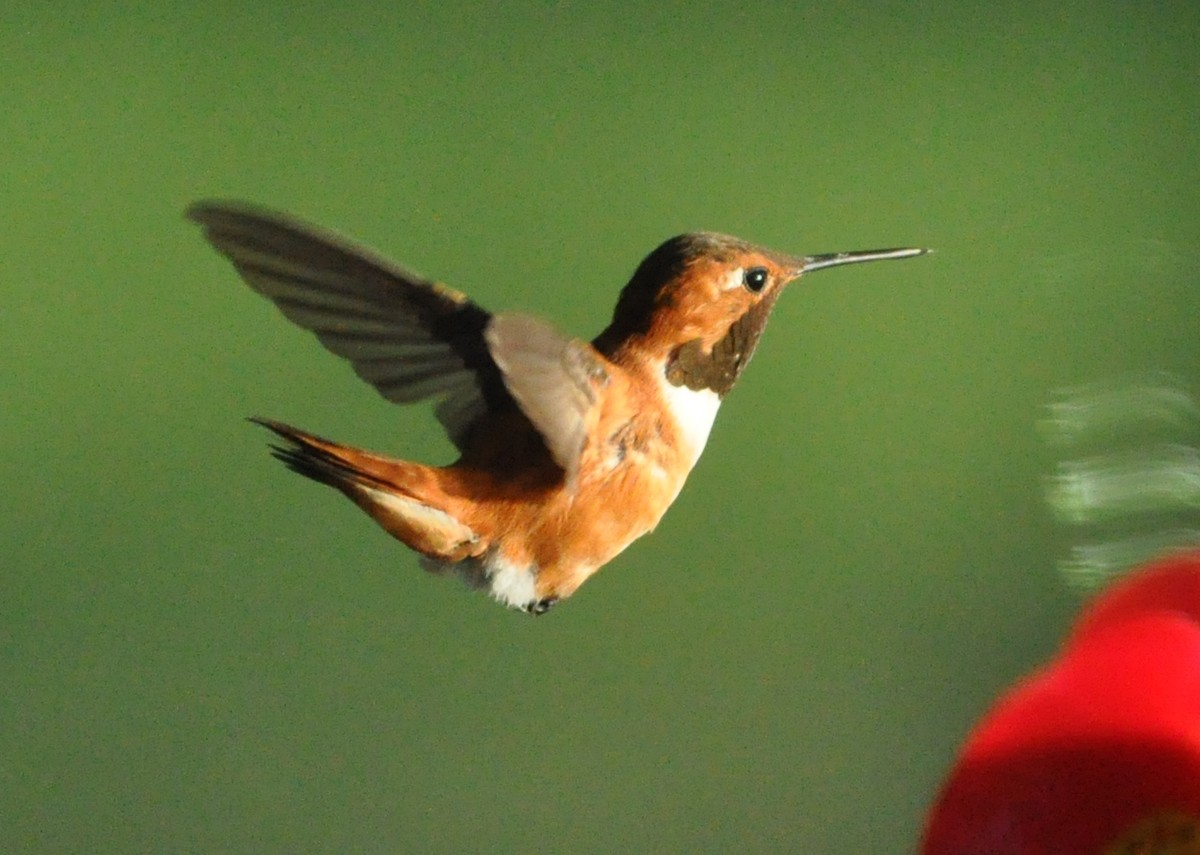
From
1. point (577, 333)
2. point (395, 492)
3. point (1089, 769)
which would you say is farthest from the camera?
point (577, 333)

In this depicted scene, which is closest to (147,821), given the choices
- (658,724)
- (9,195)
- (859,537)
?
A: (658,724)

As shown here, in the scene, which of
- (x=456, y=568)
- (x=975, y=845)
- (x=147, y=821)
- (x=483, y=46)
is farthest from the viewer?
(x=147, y=821)

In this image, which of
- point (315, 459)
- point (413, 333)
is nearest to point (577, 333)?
point (413, 333)

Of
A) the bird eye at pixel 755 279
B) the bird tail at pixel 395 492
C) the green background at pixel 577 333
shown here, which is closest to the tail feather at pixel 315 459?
the bird tail at pixel 395 492

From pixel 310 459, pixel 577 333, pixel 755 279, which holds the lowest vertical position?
pixel 310 459

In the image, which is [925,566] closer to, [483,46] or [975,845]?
[483,46]

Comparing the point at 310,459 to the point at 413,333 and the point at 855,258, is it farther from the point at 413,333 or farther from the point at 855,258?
the point at 855,258

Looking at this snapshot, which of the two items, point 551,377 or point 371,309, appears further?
point 371,309

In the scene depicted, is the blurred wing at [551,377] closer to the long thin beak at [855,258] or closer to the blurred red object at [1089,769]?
the long thin beak at [855,258]
